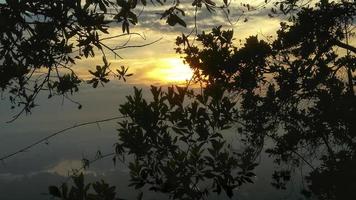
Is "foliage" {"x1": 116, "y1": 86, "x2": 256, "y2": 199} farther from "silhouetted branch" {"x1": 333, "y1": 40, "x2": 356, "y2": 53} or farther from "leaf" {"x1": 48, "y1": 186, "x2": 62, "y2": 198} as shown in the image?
"silhouetted branch" {"x1": 333, "y1": 40, "x2": 356, "y2": 53}

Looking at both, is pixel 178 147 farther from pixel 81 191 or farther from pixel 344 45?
pixel 344 45

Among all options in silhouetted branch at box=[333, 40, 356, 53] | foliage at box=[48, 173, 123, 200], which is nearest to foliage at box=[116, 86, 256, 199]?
foliage at box=[48, 173, 123, 200]

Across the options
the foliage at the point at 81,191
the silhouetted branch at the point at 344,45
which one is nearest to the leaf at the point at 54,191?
the foliage at the point at 81,191

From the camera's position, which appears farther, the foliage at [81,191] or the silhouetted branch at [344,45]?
the silhouetted branch at [344,45]

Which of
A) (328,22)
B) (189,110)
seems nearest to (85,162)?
(189,110)

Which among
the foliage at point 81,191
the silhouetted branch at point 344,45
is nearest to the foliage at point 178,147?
the foliage at point 81,191

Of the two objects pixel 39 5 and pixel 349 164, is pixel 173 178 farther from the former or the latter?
pixel 349 164

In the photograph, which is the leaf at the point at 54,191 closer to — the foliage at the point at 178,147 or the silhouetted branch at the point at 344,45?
the foliage at the point at 178,147

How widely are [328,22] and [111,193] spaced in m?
9.13

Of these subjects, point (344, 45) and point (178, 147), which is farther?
point (344, 45)

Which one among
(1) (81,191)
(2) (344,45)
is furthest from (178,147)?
(2) (344,45)

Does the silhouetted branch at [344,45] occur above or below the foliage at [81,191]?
above

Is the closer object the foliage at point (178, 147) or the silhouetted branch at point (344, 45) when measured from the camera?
the foliage at point (178, 147)

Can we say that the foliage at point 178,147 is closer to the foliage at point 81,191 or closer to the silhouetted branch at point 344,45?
the foliage at point 81,191
